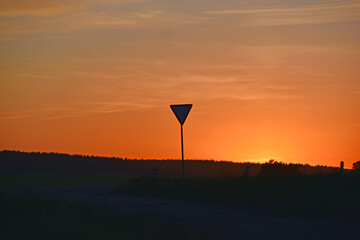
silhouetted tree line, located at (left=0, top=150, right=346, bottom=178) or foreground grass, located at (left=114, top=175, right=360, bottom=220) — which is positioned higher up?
silhouetted tree line, located at (left=0, top=150, right=346, bottom=178)

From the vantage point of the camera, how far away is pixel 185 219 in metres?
18.5

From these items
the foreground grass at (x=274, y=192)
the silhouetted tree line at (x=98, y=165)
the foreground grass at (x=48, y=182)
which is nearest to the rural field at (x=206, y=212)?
the foreground grass at (x=274, y=192)

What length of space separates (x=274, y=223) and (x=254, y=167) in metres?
50.3

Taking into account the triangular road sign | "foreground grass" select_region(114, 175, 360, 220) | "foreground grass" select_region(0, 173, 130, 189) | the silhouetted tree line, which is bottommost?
"foreground grass" select_region(114, 175, 360, 220)

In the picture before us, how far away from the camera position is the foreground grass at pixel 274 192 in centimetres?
2141

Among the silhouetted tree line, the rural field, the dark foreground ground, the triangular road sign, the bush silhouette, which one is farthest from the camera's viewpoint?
the silhouetted tree line

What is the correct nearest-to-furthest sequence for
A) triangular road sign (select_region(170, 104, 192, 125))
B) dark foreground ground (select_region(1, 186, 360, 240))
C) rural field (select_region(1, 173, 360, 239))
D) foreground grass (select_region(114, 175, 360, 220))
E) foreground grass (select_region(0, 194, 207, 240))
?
1. foreground grass (select_region(0, 194, 207, 240))
2. rural field (select_region(1, 173, 360, 239))
3. dark foreground ground (select_region(1, 186, 360, 240))
4. foreground grass (select_region(114, 175, 360, 220))
5. triangular road sign (select_region(170, 104, 192, 125))

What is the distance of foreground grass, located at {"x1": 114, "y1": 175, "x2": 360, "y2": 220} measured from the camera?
70.2 ft

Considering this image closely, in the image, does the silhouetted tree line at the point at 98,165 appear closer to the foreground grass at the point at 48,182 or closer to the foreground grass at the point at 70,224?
the foreground grass at the point at 48,182

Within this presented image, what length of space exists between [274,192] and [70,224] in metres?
10.9

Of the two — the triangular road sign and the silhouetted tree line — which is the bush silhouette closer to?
the triangular road sign

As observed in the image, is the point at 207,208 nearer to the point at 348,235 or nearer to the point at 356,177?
the point at 348,235

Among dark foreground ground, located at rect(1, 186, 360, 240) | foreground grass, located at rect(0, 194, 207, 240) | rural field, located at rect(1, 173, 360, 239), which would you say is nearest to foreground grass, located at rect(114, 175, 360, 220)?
rural field, located at rect(1, 173, 360, 239)

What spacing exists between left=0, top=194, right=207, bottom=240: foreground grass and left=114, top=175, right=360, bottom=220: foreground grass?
593 centimetres
